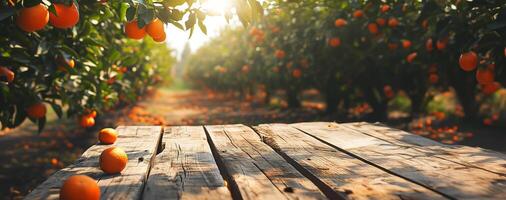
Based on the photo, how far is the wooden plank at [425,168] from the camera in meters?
1.39

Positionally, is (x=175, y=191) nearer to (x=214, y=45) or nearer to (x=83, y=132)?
(x=83, y=132)

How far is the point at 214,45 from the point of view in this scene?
17281 mm

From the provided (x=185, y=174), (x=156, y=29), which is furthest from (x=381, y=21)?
(x=185, y=174)

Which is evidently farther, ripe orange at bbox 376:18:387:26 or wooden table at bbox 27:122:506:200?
ripe orange at bbox 376:18:387:26

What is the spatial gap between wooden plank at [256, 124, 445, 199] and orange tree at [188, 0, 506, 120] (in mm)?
1400

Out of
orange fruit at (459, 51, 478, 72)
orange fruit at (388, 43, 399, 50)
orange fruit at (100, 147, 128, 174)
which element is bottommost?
orange fruit at (100, 147, 128, 174)

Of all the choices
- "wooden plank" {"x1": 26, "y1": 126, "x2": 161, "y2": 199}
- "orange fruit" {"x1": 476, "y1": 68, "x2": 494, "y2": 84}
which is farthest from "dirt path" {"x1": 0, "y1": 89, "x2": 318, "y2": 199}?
"orange fruit" {"x1": 476, "y1": 68, "x2": 494, "y2": 84}

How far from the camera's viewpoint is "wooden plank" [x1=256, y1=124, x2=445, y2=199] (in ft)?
4.43

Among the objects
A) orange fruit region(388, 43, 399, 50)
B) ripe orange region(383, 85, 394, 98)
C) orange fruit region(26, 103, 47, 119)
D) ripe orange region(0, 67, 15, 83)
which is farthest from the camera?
ripe orange region(383, 85, 394, 98)

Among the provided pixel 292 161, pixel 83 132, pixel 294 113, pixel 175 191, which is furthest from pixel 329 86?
pixel 175 191

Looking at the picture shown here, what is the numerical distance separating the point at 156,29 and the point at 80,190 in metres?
1.06

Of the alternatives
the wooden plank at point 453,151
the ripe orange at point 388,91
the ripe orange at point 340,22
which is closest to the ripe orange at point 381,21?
the ripe orange at point 340,22

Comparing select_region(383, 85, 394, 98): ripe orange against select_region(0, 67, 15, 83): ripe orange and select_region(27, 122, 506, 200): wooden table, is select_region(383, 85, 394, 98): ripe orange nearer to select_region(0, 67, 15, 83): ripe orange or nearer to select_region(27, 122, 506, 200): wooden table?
select_region(27, 122, 506, 200): wooden table

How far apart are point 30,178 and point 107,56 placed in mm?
1446
